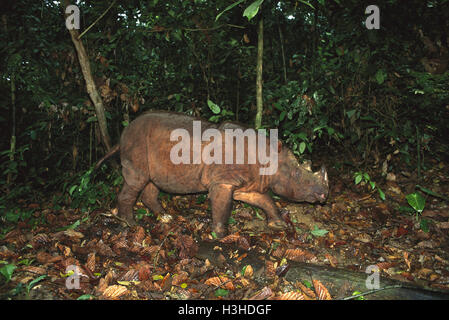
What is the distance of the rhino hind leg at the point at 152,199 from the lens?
4707 mm

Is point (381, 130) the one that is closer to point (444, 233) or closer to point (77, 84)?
point (444, 233)

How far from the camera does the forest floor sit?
117 inches

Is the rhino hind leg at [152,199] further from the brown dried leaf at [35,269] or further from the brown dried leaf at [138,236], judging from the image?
the brown dried leaf at [35,269]

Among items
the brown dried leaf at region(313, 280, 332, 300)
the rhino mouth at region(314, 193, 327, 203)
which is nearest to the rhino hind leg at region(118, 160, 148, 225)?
the rhino mouth at region(314, 193, 327, 203)

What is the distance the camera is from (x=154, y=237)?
4.10 metres

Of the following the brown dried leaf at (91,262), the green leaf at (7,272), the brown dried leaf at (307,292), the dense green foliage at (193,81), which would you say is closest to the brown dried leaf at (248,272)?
the brown dried leaf at (307,292)

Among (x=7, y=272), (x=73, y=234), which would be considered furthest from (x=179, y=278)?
(x=73, y=234)

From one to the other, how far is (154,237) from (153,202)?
29.8 inches

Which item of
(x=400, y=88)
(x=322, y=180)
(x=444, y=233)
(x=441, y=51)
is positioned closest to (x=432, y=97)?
(x=400, y=88)

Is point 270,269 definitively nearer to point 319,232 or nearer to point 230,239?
point 230,239

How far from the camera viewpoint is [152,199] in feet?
15.5

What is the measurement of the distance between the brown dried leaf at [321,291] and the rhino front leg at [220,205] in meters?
1.34

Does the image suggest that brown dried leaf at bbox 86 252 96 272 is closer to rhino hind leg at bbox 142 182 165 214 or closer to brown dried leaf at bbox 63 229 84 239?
brown dried leaf at bbox 63 229 84 239

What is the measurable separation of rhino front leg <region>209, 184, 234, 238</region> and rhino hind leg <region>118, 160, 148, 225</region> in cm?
95
